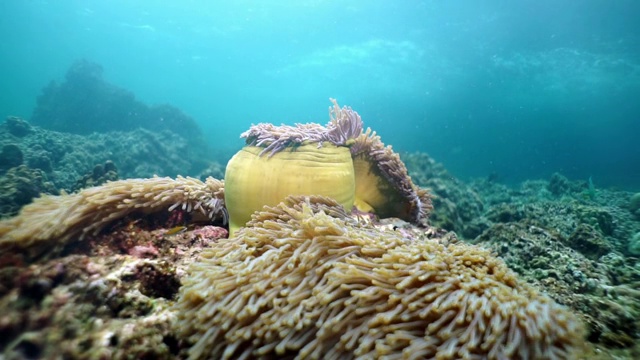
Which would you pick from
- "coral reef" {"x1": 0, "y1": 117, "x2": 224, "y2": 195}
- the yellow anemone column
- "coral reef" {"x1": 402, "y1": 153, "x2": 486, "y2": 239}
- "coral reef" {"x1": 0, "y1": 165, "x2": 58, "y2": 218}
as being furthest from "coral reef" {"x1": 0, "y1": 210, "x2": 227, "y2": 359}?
"coral reef" {"x1": 0, "y1": 117, "x2": 224, "y2": 195}

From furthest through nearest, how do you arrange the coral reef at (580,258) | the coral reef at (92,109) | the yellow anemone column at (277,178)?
1. the coral reef at (92,109)
2. the yellow anemone column at (277,178)
3. the coral reef at (580,258)

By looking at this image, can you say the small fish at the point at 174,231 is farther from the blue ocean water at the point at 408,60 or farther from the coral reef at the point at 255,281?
the blue ocean water at the point at 408,60

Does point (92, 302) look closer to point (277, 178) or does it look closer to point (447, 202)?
point (277, 178)

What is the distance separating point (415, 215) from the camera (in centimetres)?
374

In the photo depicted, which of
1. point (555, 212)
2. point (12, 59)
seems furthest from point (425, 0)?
point (12, 59)

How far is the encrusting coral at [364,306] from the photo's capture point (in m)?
1.40

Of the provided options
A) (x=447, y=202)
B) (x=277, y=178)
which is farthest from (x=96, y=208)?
(x=447, y=202)

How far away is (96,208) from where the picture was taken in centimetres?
253

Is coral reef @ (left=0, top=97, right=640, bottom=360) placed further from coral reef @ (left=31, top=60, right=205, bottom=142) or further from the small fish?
coral reef @ (left=31, top=60, right=205, bottom=142)

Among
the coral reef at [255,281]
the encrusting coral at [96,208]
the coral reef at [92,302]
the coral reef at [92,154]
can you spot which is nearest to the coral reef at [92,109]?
the coral reef at [92,154]

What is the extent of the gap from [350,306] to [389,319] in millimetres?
192

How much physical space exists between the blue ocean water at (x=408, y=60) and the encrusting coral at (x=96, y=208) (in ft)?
84.5

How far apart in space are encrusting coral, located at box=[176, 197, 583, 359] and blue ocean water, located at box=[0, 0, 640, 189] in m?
26.3

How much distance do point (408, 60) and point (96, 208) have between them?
4051 cm
